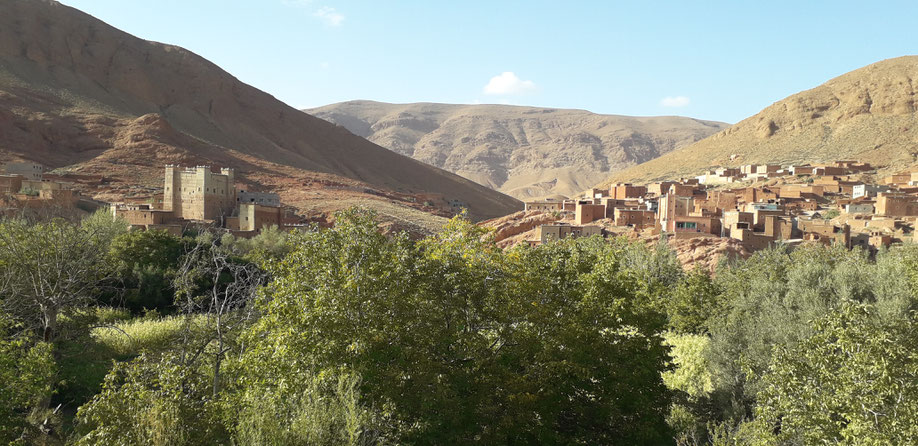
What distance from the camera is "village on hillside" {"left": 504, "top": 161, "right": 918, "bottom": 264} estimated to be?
39219 mm

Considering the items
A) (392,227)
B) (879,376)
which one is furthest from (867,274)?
(392,227)

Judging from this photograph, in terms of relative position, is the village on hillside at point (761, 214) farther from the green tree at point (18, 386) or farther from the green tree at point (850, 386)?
the green tree at point (18, 386)

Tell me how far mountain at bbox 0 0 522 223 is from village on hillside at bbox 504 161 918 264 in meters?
23.7

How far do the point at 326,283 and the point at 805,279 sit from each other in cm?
1547

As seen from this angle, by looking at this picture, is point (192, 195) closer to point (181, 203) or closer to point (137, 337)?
point (181, 203)

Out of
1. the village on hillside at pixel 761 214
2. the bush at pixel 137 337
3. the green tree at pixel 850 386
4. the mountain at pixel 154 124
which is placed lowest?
the bush at pixel 137 337

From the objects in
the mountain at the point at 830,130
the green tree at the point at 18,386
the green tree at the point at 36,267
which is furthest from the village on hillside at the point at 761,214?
the green tree at the point at 18,386

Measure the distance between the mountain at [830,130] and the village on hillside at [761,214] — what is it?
16102 mm

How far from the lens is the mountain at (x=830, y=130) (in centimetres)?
7656

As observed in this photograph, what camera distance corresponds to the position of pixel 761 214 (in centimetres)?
4119

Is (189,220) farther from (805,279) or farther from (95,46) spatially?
(95,46)

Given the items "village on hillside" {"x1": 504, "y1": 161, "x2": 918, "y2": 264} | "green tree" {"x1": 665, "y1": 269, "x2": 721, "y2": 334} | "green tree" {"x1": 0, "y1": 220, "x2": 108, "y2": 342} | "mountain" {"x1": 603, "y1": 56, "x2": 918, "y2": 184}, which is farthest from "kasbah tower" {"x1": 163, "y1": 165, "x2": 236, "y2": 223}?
"mountain" {"x1": 603, "y1": 56, "x2": 918, "y2": 184}

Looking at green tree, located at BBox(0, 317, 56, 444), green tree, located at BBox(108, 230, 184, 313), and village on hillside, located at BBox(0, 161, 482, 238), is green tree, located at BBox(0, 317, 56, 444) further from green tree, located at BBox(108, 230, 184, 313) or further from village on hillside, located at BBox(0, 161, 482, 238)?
village on hillside, located at BBox(0, 161, 482, 238)

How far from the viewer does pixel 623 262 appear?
104 feet
